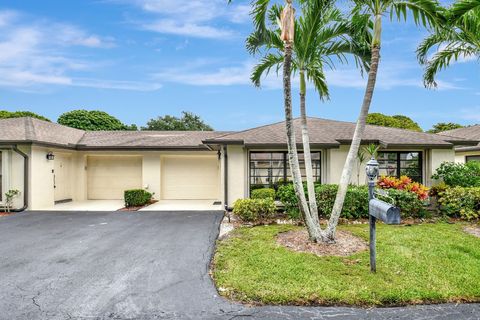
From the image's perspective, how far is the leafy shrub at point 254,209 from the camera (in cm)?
941

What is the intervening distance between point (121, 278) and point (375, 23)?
7.35 metres

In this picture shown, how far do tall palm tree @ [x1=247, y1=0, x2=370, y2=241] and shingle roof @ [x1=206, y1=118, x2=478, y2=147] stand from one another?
358 cm

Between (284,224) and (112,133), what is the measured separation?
13559 millimetres

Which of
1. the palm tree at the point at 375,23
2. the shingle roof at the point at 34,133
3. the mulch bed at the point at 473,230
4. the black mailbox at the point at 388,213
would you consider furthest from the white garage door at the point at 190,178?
the black mailbox at the point at 388,213

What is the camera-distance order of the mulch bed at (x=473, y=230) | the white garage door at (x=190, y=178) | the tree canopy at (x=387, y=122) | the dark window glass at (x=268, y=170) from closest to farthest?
the mulch bed at (x=473, y=230)
the dark window glass at (x=268, y=170)
the white garage door at (x=190, y=178)
the tree canopy at (x=387, y=122)

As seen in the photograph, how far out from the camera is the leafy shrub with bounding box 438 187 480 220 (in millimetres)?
9453

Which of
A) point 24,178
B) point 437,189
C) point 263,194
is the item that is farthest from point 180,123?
point 437,189

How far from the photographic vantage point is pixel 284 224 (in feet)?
29.7

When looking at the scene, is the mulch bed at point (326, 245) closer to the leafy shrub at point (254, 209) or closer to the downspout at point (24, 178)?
the leafy shrub at point (254, 209)

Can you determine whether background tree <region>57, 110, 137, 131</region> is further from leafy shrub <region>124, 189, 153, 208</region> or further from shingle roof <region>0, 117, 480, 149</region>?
leafy shrub <region>124, 189, 153, 208</region>

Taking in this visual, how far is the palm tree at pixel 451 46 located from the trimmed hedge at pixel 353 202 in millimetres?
4246

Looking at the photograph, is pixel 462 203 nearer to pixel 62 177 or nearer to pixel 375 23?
pixel 375 23

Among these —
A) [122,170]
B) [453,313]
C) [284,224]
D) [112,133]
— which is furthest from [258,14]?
[112,133]

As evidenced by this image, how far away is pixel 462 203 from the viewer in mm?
9586
